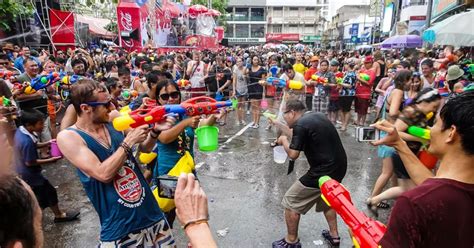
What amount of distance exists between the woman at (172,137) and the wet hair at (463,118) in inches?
73.9

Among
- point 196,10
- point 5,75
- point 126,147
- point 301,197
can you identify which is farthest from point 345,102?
point 196,10

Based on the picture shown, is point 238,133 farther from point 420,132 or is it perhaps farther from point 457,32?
point 420,132

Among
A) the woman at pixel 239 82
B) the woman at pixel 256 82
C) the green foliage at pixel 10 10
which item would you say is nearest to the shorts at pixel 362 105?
the woman at pixel 256 82

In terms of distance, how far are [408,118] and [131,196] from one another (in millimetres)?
1911

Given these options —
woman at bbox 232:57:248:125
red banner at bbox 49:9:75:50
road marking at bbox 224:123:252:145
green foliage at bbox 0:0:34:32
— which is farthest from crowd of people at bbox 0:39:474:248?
green foliage at bbox 0:0:34:32

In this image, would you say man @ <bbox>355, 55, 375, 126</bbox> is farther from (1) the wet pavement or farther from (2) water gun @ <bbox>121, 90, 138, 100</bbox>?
(2) water gun @ <bbox>121, 90, 138, 100</bbox>

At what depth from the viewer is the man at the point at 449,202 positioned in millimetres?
1305

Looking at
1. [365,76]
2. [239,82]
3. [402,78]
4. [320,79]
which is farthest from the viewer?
[239,82]

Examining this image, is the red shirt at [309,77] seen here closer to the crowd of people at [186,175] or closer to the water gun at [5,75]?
the crowd of people at [186,175]

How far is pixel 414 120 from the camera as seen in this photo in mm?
2014

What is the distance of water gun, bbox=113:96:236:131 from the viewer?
7.43 ft

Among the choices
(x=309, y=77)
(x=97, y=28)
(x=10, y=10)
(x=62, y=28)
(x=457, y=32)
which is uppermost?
(x=97, y=28)

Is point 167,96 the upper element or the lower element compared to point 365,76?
upper

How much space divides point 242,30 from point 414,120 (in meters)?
75.2
